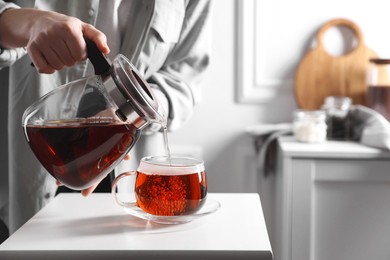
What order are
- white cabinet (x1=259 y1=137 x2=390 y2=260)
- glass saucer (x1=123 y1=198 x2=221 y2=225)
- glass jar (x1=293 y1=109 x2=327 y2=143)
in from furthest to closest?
glass jar (x1=293 y1=109 x2=327 y2=143)
white cabinet (x1=259 y1=137 x2=390 y2=260)
glass saucer (x1=123 y1=198 x2=221 y2=225)

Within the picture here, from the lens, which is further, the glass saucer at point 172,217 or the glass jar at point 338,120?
the glass jar at point 338,120

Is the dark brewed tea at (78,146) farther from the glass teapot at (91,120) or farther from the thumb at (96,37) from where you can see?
the thumb at (96,37)

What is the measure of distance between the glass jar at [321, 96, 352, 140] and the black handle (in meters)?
1.35

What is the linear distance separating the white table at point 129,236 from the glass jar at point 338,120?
1.10 m

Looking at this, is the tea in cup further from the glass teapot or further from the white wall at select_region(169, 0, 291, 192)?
the white wall at select_region(169, 0, 291, 192)

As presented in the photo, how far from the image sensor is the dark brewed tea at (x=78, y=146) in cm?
78

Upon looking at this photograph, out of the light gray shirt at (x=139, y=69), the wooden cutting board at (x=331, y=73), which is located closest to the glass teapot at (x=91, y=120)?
the light gray shirt at (x=139, y=69)

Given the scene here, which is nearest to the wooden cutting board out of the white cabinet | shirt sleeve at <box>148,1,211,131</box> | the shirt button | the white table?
the white cabinet

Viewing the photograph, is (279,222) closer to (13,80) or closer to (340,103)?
(340,103)

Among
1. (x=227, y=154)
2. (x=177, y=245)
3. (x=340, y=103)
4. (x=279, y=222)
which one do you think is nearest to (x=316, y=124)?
(x=340, y=103)

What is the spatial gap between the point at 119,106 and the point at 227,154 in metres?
1.57

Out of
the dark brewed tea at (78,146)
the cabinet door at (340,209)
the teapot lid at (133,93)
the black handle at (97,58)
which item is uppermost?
the black handle at (97,58)

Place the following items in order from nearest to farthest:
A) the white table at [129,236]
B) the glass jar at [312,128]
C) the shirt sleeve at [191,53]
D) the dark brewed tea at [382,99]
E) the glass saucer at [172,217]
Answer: the white table at [129,236] → the glass saucer at [172,217] → the shirt sleeve at [191,53] → the glass jar at [312,128] → the dark brewed tea at [382,99]

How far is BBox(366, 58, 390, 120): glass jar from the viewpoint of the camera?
6.75 feet
